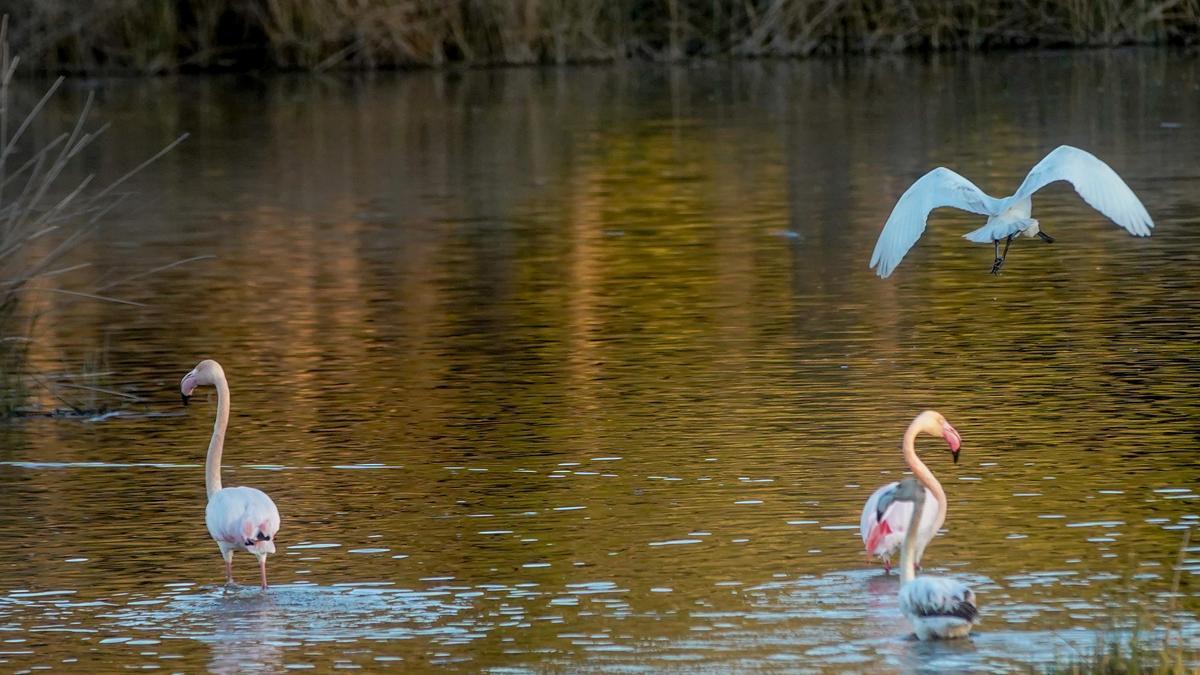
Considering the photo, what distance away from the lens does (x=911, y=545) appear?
293 inches

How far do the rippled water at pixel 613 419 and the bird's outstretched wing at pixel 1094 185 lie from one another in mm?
893

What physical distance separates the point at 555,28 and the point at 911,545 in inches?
1089

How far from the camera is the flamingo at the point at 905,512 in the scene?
7910 mm

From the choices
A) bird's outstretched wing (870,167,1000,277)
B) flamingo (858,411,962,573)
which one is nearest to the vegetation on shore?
bird's outstretched wing (870,167,1000,277)

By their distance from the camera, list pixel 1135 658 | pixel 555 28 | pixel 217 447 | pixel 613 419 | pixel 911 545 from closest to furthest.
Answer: pixel 1135 658, pixel 911 545, pixel 217 447, pixel 613 419, pixel 555 28

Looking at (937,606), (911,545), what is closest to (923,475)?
(911,545)

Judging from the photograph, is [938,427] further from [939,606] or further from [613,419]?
[613,419]

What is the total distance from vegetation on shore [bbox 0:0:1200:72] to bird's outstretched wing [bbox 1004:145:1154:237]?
2370cm

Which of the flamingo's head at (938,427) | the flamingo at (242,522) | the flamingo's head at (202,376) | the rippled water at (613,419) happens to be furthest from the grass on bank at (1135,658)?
the flamingo's head at (202,376)

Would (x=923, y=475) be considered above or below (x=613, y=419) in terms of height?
above

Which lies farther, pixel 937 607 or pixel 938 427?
pixel 938 427

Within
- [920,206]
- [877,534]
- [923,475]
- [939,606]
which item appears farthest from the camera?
[920,206]

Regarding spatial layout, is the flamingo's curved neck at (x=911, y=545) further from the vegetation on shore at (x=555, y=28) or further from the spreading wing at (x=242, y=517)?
the vegetation on shore at (x=555, y=28)

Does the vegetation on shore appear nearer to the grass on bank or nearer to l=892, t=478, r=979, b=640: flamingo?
l=892, t=478, r=979, b=640: flamingo
